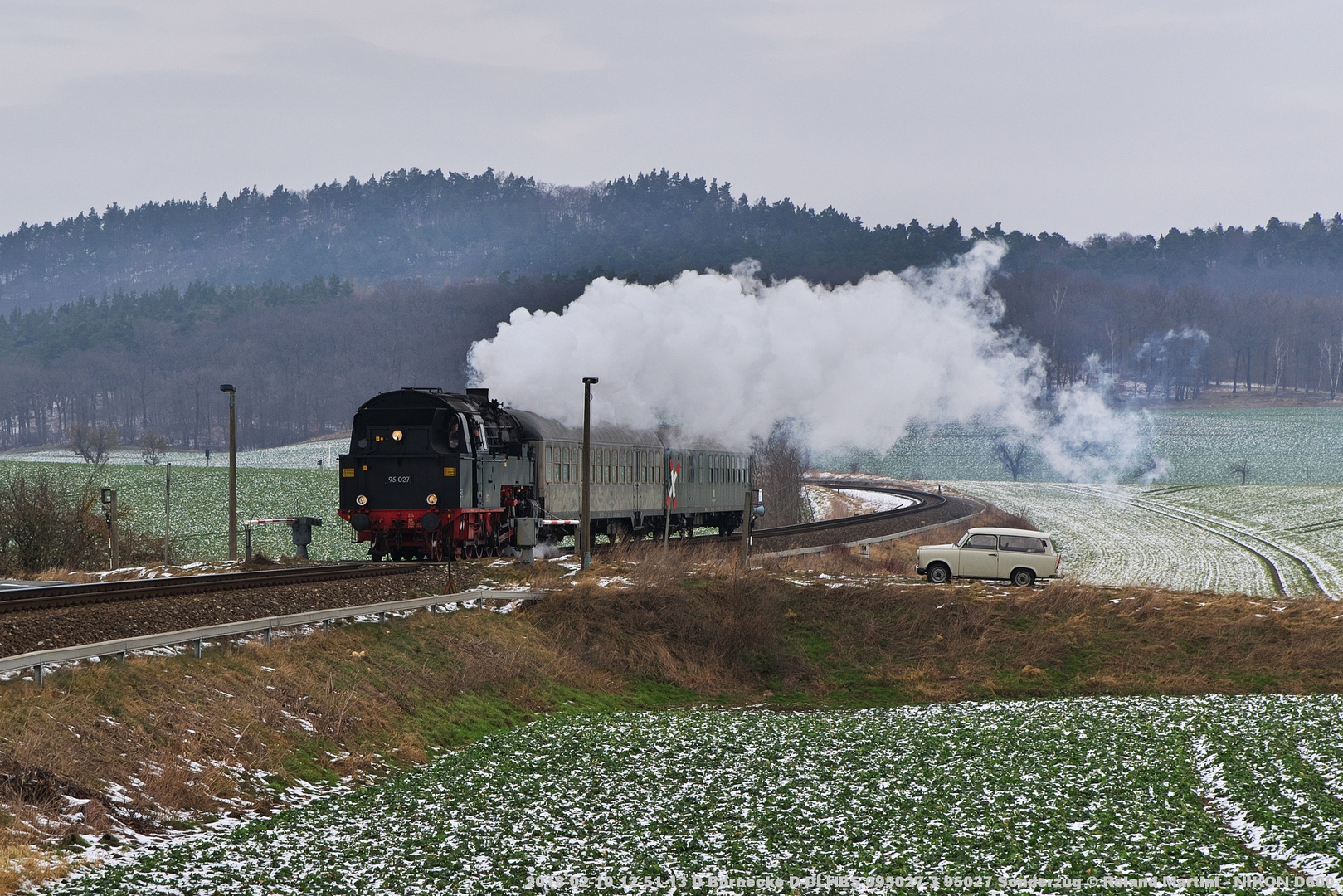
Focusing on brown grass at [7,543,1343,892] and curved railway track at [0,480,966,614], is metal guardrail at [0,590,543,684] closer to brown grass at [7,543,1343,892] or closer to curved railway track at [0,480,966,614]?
brown grass at [7,543,1343,892]

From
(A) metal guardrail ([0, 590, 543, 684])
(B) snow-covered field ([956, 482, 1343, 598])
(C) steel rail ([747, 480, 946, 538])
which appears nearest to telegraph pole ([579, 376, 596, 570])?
(A) metal guardrail ([0, 590, 543, 684])

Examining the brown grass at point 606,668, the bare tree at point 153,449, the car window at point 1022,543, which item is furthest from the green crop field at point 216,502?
the car window at point 1022,543

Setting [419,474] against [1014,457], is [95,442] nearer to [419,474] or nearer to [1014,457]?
[1014,457]

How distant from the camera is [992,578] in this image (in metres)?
33.7

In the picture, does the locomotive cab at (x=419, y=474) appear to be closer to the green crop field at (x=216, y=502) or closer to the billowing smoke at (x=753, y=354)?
the billowing smoke at (x=753, y=354)

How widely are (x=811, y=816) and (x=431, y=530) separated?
18763 millimetres

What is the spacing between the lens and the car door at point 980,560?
33594mm

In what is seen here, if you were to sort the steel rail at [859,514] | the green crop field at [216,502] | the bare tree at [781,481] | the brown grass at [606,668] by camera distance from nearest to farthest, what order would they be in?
the brown grass at [606,668] < the steel rail at [859,514] < the green crop field at [216,502] < the bare tree at [781,481]

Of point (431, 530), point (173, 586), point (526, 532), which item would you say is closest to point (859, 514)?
point (526, 532)

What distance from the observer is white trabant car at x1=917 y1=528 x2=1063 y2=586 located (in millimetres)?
33281

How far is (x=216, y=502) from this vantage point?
80562 millimetres

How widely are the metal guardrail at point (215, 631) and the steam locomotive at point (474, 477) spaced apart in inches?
175

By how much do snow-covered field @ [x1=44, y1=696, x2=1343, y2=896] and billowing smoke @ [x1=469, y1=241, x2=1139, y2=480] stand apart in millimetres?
20698

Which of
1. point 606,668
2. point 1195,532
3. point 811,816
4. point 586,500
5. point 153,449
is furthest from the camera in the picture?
point 153,449
